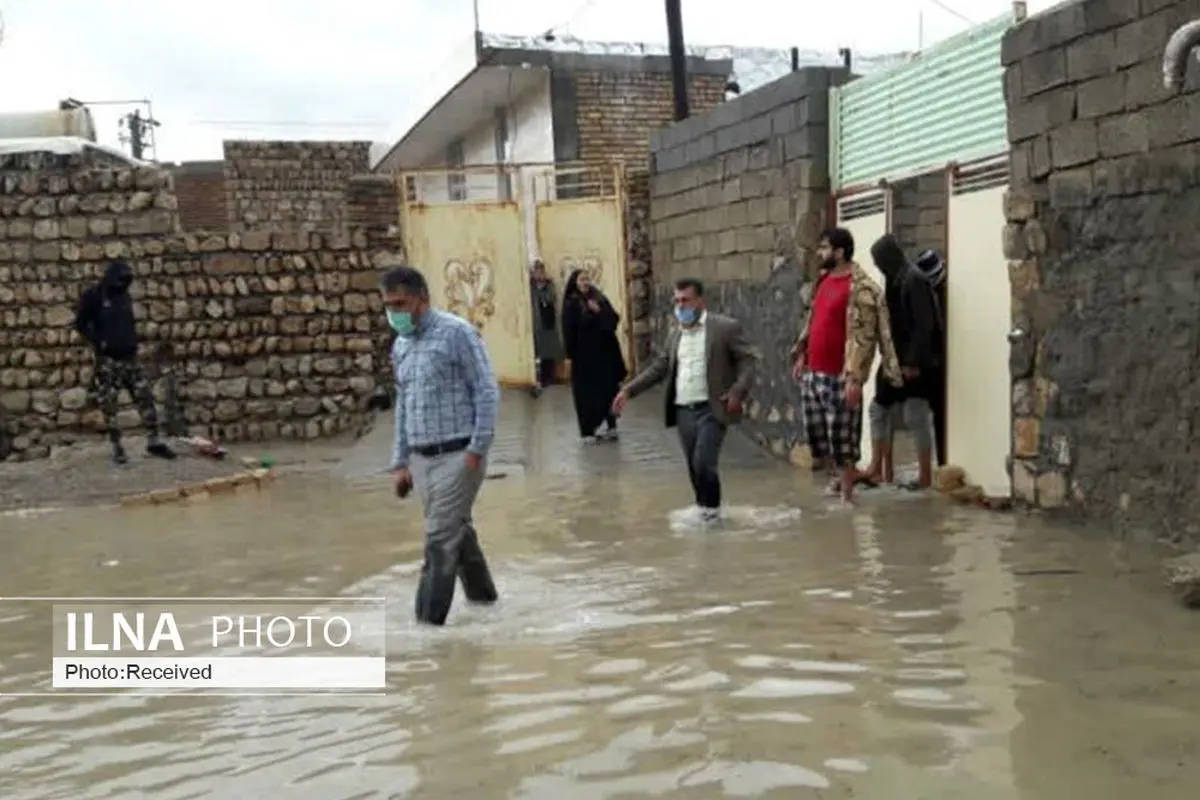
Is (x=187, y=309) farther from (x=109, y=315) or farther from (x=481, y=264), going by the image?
(x=481, y=264)

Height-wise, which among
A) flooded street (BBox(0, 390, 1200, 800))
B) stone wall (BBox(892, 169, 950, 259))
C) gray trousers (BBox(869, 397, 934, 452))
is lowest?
flooded street (BBox(0, 390, 1200, 800))

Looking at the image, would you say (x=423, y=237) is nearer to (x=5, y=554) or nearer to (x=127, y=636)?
(x=5, y=554)

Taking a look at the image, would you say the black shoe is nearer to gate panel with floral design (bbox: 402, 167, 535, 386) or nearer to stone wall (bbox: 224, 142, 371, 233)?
gate panel with floral design (bbox: 402, 167, 535, 386)

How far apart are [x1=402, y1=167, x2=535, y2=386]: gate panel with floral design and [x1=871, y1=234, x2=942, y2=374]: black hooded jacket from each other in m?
6.16

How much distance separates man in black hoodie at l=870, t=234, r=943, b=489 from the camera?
7.21 metres

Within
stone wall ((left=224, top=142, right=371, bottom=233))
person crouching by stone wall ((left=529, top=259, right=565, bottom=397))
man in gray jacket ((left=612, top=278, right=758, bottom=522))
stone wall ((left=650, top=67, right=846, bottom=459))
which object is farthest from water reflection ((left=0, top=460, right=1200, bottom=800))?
stone wall ((left=224, top=142, right=371, bottom=233))

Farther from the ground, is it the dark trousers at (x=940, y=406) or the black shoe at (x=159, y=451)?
the dark trousers at (x=940, y=406)

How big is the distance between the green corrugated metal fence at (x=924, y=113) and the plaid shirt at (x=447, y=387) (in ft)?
12.4

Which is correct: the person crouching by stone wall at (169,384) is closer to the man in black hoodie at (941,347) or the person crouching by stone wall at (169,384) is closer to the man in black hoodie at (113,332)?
the man in black hoodie at (113,332)

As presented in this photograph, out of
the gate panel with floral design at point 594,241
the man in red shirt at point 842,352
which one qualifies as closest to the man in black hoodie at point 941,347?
the man in red shirt at point 842,352

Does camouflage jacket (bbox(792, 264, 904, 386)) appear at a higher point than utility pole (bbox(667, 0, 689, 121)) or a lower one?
lower

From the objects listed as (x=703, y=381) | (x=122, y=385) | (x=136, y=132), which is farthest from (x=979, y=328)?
→ (x=136, y=132)

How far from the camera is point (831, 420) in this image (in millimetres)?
7176

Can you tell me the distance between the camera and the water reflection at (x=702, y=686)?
3.17 metres
